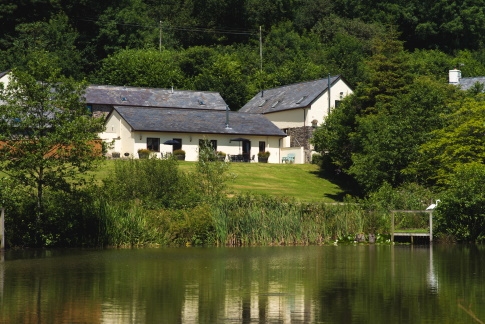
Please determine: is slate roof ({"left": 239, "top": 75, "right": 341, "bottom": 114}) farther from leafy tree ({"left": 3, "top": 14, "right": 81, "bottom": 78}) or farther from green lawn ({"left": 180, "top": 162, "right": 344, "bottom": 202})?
leafy tree ({"left": 3, "top": 14, "right": 81, "bottom": 78})

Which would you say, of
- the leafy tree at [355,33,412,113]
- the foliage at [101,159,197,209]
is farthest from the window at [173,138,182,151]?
the foliage at [101,159,197,209]

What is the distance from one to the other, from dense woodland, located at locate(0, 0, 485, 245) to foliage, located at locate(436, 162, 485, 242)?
6cm

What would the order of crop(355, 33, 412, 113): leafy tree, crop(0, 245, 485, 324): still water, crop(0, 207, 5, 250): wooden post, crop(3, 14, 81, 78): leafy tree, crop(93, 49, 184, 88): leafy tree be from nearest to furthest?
1. crop(0, 245, 485, 324): still water
2. crop(0, 207, 5, 250): wooden post
3. crop(355, 33, 412, 113): leafy tree
4. crop(3, 14, 81, 78): leafy tree
5. crop(93, 49, 184, 88): leafy tree

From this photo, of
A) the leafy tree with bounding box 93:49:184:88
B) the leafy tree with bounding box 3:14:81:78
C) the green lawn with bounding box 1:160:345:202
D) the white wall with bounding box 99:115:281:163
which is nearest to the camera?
the green lawn with bounding box 1:160:345:202

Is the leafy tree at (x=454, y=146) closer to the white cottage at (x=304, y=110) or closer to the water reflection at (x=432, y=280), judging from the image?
the water reflection at (x=432, y=280)

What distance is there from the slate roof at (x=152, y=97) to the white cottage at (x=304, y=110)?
658cm

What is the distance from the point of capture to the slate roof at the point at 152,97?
8994 centimetres

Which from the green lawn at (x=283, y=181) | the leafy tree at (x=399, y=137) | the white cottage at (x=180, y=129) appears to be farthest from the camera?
the white cottage at (x=180, y=129)

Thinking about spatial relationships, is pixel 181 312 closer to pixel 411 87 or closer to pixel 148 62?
pixel 411 87

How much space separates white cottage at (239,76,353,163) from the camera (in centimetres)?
8450

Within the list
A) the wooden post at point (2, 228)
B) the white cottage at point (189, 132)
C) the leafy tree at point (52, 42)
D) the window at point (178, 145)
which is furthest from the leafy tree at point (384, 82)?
the leafy tree at point (52, 42)

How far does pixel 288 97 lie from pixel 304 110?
5389 millimetres

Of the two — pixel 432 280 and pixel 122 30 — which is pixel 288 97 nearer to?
pixel 122 30

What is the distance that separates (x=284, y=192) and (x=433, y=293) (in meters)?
38.0
